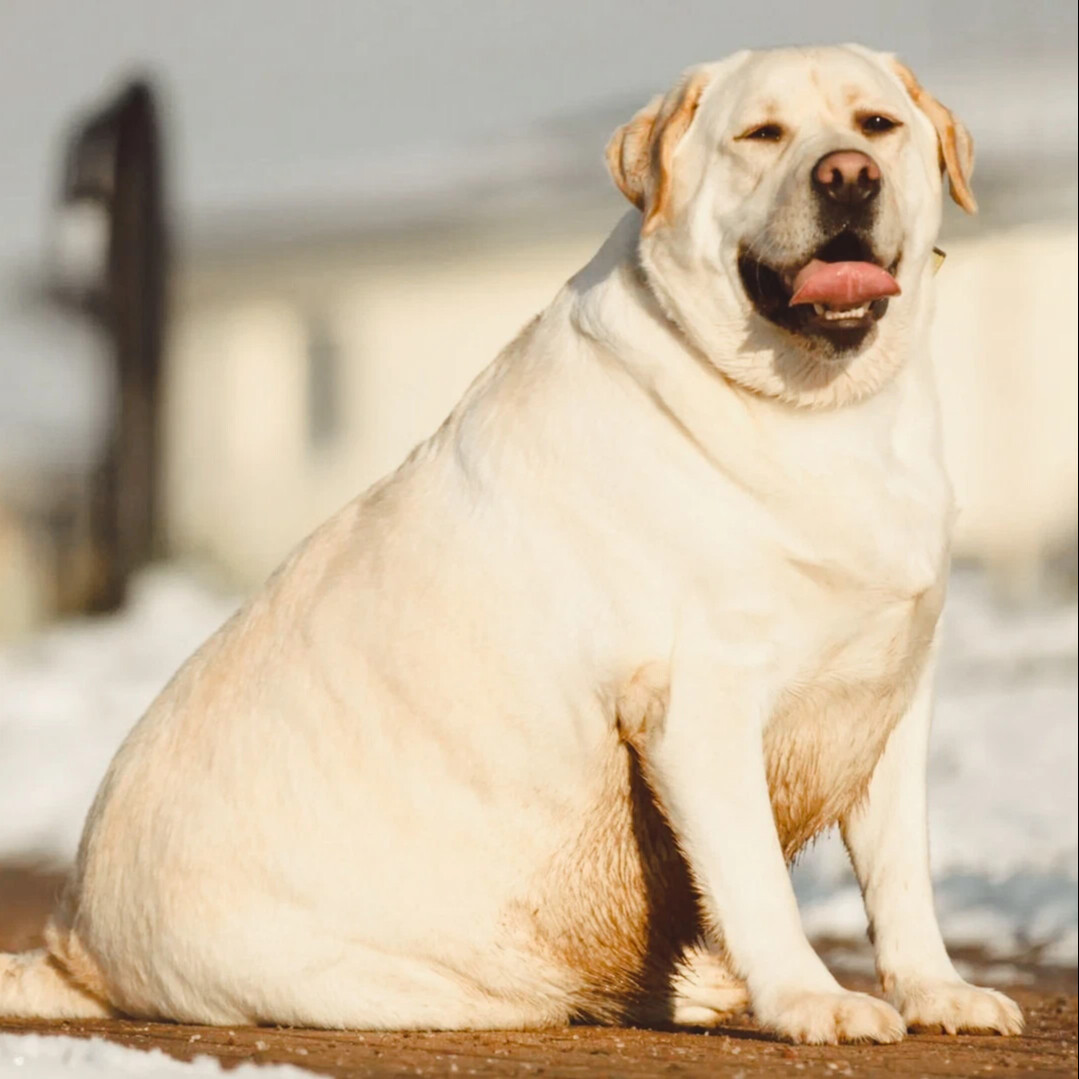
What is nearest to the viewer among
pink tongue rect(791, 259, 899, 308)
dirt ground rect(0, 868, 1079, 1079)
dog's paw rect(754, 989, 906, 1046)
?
dirt ground rect(0, 868, 1079, 1079)

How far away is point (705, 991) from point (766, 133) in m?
1.72

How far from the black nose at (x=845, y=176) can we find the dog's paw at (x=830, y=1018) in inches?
56.0

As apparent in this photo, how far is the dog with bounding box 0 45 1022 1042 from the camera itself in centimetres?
354

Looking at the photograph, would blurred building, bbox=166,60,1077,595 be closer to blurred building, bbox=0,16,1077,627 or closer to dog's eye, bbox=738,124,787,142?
blurred building, bbox=0,16,1077,627

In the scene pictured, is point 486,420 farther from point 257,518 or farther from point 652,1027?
point 257,518

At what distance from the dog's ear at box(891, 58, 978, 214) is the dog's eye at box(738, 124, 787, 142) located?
35 centimetres

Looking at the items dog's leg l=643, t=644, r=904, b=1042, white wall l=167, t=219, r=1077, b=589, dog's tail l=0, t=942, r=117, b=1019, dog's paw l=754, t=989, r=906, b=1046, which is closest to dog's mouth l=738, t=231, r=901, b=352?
dog's leg l=643, t=644, r=904, b=1042

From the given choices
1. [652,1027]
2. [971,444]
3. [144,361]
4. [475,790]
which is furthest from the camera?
[144,361]

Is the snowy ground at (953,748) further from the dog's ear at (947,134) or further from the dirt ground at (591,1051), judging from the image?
the dog's ear at (947,134)

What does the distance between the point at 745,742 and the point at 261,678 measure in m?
1.04

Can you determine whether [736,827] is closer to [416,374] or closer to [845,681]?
[845,681]

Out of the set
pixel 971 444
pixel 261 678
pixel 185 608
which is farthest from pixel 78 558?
pixel 261 678

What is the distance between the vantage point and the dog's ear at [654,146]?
371 centimetres

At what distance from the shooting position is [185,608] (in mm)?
14055
